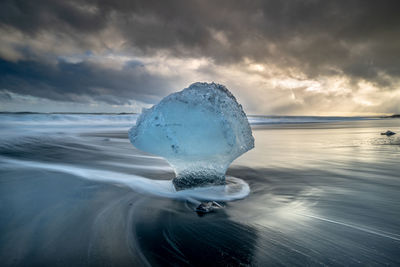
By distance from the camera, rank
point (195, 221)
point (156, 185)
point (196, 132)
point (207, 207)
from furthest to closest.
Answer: point (156, 185) → point (196, 132) → point (207, 207) → point (195, 221)

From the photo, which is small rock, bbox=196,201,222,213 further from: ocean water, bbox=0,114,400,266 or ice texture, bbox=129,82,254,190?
ice texture, bbox=129,82,254,190

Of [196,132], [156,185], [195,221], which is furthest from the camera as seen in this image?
[156,185]

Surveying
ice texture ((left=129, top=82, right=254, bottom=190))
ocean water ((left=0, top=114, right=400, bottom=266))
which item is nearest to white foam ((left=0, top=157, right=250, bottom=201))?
ocean water ((left=0, top=114, right=400, bottom=266))

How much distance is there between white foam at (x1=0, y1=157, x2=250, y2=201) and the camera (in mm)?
2611

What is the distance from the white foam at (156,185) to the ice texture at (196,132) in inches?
6.7

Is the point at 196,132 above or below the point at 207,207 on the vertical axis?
above

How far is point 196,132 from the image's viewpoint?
2.76m

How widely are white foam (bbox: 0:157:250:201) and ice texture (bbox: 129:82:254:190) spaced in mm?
169

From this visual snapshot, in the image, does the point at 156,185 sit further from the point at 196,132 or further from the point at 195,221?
the point at 195,221

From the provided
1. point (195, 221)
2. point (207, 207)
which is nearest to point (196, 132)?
point (207, 207)

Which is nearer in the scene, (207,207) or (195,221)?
(195,221)

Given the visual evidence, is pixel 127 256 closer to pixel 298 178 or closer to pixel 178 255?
pixel 178 255

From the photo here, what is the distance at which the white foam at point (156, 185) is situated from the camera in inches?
103

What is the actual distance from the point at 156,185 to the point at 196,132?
3.37ft
